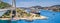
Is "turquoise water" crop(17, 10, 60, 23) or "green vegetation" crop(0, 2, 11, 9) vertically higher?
"green vegetation" crop(0, 2, 11, 9)

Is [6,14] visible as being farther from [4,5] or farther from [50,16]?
[50,16]

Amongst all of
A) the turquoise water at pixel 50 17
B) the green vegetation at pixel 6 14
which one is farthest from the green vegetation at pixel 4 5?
the turquoise water at pixel 50 17

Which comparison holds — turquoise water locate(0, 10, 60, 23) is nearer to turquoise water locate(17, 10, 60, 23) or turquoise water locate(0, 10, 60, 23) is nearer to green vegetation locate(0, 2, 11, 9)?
turquoise water locate(17, 10, 60, 23)

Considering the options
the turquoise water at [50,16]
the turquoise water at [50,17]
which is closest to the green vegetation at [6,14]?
the turquoise water at [50,17]

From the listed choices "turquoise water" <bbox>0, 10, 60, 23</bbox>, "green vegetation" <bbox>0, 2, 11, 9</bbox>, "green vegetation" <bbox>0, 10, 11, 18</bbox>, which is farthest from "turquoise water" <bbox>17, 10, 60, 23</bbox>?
"green vegetation" <bbox>0, 2, 11, 9</bbox>

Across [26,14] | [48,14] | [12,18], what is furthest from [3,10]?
[48,14]

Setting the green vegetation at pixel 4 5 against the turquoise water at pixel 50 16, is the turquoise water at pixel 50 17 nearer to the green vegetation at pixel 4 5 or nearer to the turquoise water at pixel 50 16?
the turquoise water at pixel 50 16

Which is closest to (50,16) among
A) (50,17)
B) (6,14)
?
(50,17)

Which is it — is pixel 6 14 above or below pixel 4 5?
below

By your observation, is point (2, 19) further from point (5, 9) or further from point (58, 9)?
point (58, 9)

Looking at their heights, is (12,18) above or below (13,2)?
below

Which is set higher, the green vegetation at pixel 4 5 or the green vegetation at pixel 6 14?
the green vegetation at pixel 4 5
